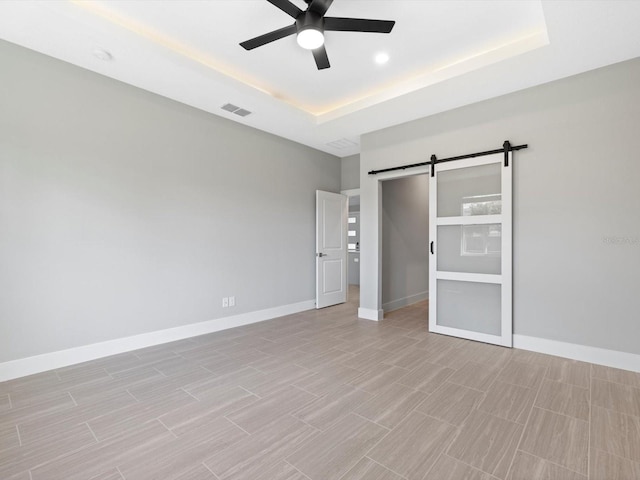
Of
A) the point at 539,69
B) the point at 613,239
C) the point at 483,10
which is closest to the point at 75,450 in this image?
the point at 483,10

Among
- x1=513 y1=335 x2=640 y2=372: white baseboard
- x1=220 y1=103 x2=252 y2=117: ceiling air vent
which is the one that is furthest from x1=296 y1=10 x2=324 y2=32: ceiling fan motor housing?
x1=513 y1=335 x2=640 y2=372: white baseboard

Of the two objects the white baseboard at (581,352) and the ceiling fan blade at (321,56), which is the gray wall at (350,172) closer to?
the ceiling fan blade at (321,56)

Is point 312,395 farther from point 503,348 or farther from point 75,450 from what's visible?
point 503,348

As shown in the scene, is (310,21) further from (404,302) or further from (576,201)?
(404,302)

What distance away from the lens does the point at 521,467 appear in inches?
65.9

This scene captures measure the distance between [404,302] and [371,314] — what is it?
1.21 metres

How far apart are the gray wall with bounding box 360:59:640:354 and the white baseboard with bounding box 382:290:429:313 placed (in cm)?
216

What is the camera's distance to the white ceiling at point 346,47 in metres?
2.51

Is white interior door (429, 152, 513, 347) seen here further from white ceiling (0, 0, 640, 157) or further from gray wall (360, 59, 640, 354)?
white ceiling (0, 0, 640, 157)

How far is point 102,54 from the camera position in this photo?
2904mm

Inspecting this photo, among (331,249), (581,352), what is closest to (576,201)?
(581,352)

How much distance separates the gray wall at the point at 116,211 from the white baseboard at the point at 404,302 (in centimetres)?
201

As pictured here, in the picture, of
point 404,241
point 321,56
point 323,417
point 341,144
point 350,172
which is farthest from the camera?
point 350,172

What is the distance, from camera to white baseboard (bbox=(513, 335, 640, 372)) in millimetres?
2906
